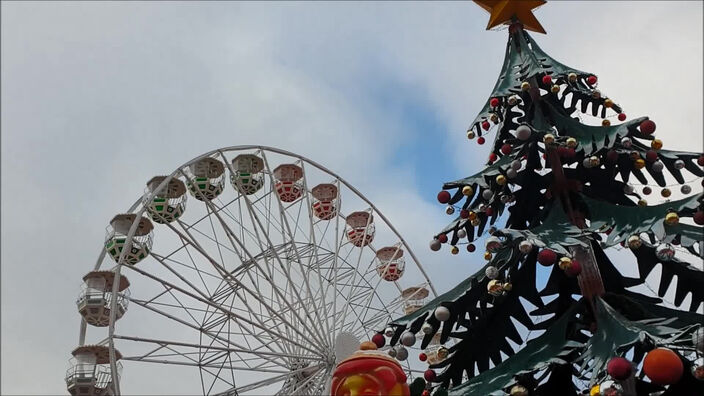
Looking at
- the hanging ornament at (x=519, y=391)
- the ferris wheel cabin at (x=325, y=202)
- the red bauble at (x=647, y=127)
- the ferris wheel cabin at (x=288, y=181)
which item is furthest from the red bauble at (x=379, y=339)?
the ferris wheel cabin at (x=325, y=202)

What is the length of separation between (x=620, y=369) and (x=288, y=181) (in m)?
14.3

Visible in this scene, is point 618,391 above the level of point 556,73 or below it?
below

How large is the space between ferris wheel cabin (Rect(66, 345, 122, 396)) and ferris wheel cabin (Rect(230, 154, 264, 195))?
4.79 m

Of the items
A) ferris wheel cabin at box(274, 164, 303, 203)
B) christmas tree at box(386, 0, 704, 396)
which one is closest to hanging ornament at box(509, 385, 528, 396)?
christmas tree at box(386, 0, 704, 396)

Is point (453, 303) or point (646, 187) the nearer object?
point (453, 303)

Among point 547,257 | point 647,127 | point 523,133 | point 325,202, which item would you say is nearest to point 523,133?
point 523,133

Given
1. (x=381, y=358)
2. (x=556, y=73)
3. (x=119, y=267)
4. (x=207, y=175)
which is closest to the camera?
(x=381, y=358)

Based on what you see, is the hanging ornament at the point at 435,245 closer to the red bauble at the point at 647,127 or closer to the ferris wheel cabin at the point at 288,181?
the red bauble at the point at 647,127

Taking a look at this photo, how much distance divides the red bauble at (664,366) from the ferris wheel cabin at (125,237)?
12194mm

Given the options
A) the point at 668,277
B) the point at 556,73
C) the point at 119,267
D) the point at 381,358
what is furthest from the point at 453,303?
the point at 119,267

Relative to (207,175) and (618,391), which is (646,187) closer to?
(618,391)

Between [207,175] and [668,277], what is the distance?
39.0 feet

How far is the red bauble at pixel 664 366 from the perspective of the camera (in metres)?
4.72

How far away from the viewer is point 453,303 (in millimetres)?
6246
